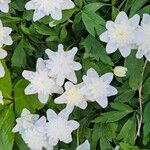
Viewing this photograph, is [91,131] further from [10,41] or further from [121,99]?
[10,41]

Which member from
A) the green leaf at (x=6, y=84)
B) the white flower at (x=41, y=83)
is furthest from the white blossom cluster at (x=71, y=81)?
the green leaf at (x=6, y=84)

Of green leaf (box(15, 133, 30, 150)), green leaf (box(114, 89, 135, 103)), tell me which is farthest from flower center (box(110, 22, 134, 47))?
green leaf (box(15, 133, 30, 150))

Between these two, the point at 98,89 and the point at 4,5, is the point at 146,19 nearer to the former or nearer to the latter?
the point at 98,89

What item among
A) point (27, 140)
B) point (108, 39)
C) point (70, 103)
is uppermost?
point (108, 39)

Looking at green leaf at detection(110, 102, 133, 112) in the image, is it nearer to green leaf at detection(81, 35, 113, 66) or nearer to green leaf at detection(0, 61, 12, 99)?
green leaf at detection(81, 35, 113, 66)

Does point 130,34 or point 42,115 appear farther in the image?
point 42,115

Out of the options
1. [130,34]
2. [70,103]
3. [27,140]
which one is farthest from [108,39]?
[27,140]
